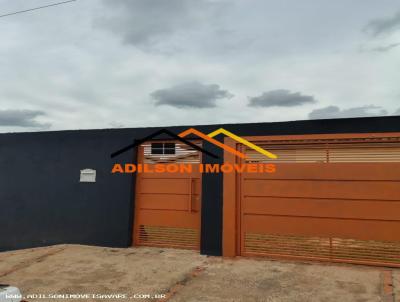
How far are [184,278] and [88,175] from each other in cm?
389

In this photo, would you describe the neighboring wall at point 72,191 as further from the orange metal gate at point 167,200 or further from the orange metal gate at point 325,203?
the orange metal gate at point 325,203

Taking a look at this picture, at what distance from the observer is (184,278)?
5.48 metres

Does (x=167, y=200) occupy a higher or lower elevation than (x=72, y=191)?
lower

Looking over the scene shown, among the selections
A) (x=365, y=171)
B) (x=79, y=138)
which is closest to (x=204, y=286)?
(x=365, y=171)

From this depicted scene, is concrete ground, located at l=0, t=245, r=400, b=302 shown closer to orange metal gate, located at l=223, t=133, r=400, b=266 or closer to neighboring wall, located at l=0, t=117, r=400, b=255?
orange metal gate, located at l=223, t=133, r=400, b=266

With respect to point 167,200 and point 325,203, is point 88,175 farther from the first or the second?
point 325,203

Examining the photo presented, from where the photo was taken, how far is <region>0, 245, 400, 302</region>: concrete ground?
187 inches

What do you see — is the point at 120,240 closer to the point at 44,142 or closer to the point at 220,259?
the point at 220,259

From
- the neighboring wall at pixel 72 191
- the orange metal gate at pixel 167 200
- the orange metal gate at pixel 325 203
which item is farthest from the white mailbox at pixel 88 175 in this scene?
the orange metal gate at pixel 325 203

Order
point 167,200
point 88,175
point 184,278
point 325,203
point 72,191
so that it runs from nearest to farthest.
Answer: point 184,278 → point 325,203 → point 167,200 → point 88,175 → point 72,191

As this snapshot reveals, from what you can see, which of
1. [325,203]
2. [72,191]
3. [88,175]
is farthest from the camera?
[72,191]

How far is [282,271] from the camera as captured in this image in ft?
19.0

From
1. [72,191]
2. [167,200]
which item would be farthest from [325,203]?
[72,191]

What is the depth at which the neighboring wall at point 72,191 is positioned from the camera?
7043mm
